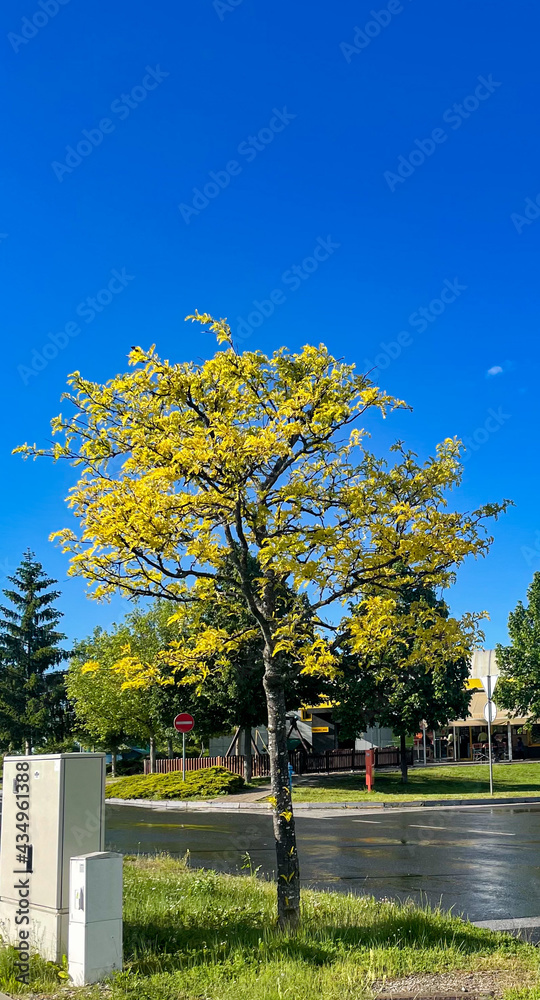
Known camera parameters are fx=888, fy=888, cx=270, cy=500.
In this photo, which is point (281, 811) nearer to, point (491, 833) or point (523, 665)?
point (491, 833)

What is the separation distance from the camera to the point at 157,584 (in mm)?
Answer: 8758

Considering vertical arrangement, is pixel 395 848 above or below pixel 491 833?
above

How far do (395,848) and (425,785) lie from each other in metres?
18.4

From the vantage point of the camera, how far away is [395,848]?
53.3 ft

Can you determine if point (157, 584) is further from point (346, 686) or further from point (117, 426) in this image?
point (346, 686)

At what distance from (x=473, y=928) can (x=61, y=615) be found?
194 feet

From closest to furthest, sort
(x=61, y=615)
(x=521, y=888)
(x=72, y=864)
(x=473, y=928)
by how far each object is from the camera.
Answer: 1. (x=72, y=864)
2. (x=473, y=928)
3. (x=521, y=888)
4. (x=61, y=615)

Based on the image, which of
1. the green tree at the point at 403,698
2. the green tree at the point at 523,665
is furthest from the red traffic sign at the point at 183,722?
the green tree at the point at 523,665

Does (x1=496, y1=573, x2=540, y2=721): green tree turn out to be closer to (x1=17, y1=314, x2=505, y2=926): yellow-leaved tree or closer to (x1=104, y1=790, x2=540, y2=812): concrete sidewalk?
(x1=104, y1=790, x2=540, y2=812): concrete sidewalk

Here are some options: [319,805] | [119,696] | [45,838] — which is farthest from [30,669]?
[45,838]

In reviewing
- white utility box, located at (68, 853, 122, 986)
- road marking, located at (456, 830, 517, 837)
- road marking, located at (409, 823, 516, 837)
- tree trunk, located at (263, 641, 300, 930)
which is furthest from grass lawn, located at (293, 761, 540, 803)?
white utility box, located at (68, 853, 122, 986)

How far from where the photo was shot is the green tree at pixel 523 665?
40.6 meters

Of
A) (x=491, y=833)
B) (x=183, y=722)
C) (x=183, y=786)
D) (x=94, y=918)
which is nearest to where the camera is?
(x=94, y=918)

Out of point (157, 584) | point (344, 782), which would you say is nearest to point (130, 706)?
point (344, 782)
